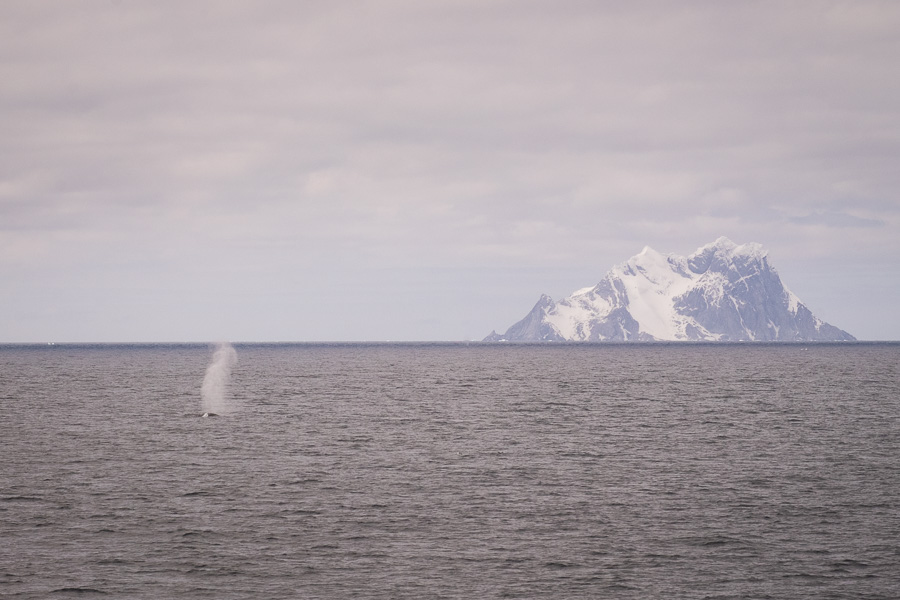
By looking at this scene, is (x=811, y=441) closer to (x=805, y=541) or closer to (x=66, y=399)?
(x=805, y=541)

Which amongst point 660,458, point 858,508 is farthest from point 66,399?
point 858,508

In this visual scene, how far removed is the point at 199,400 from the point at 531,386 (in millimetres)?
64428

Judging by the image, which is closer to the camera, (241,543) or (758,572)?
(758,572)

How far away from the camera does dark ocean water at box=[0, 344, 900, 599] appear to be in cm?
3922

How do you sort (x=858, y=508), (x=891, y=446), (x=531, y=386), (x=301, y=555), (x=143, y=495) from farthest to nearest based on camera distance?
(x=531, y=386), (x=891, y=446), (x=143, y=495), (x=858, y=508), (x=301, y=555)

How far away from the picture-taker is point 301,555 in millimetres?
42625

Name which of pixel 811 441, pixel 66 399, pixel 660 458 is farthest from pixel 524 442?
pixel 66 399

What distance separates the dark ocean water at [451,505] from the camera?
129 feet

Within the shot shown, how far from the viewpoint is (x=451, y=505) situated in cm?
5369

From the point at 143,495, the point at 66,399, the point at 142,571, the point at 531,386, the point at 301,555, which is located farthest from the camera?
the point at 531,386

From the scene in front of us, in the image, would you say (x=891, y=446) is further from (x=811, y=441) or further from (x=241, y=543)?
(x=241, y=543)

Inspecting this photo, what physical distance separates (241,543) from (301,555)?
3943mm

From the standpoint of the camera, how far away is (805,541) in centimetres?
4491

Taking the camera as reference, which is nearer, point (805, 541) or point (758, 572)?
point (758, 572)
